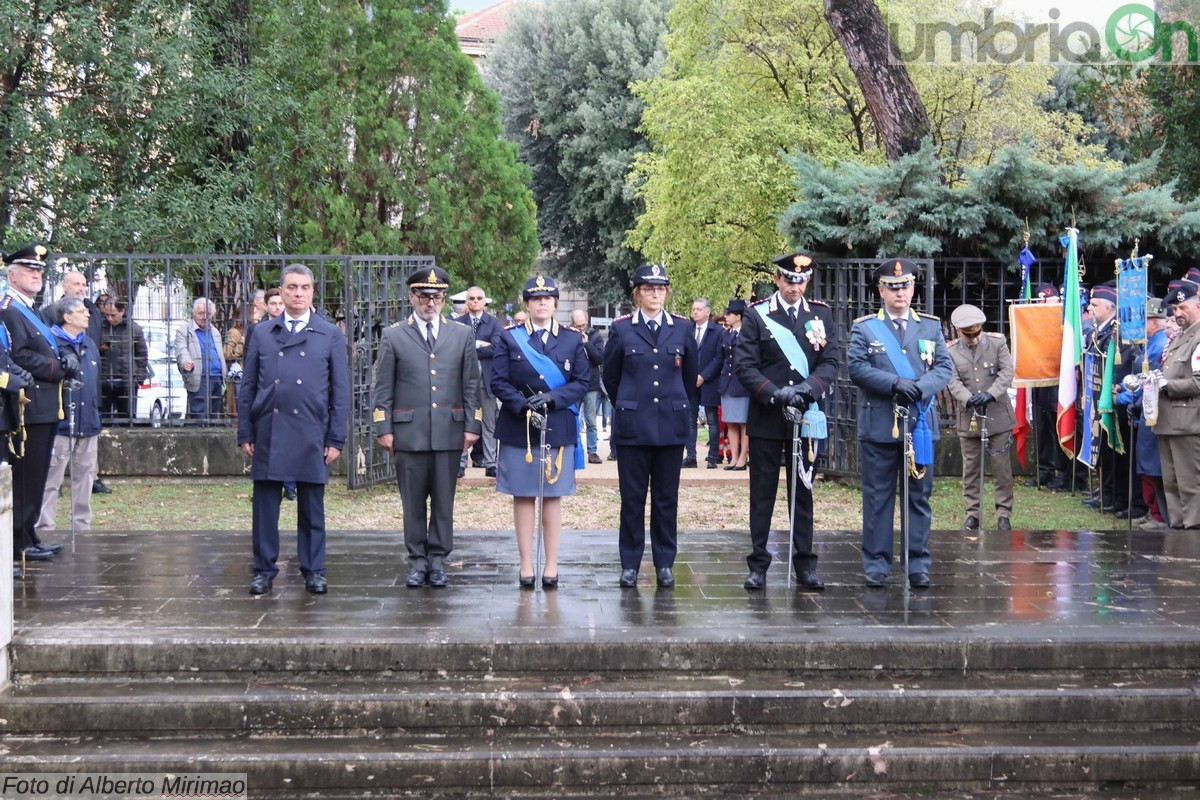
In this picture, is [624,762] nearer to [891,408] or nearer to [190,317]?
[891,408]

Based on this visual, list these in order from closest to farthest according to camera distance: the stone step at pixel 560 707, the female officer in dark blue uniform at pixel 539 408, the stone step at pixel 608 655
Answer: the stone step at pixel 560 707 < the stone step at pixel 608 655 < the female officer in dark blue uniform at pixel 539 408

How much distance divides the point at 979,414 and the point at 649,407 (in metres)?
4.34

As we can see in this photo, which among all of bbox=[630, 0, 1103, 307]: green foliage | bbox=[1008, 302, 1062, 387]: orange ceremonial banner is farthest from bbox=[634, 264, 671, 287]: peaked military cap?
bbox=[630, 0, 1103, 307]: green foliage

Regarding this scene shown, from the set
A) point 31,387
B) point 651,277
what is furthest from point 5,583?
point 651,277

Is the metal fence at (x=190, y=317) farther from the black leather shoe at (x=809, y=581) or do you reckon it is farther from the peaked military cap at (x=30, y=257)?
the black leather shoe at (x=809, y=581)

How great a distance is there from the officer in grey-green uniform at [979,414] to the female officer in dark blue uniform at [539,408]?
14.9 feet

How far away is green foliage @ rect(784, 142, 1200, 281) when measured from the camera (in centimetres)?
1473

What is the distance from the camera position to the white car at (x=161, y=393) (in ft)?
51.6

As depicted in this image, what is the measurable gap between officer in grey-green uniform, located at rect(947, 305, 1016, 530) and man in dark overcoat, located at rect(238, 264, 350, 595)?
5.74m

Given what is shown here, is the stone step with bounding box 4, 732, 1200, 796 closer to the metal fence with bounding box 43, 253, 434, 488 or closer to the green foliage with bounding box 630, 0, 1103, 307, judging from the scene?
the metal fence with bounding box 43, 253, 434, 488

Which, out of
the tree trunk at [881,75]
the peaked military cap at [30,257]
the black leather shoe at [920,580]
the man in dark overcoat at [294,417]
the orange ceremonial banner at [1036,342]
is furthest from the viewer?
the tree trunk at [881,75]

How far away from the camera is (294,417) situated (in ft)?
27.8

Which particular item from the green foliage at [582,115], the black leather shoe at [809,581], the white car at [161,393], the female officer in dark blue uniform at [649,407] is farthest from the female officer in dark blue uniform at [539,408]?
the green foliage at [582,115]

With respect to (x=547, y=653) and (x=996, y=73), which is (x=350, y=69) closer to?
(x=996, y=73)
